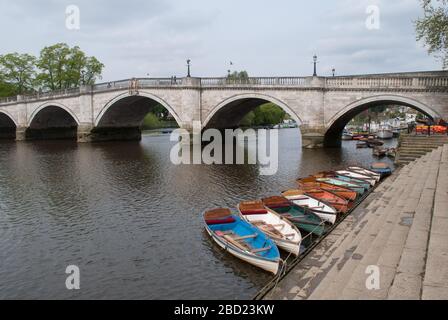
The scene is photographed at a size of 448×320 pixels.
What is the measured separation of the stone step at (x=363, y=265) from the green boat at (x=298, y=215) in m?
1.99

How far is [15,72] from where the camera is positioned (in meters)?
69.6

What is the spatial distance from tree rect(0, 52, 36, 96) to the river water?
49.3 metres

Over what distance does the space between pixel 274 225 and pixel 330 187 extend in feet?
20.4

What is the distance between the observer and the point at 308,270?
363 inches

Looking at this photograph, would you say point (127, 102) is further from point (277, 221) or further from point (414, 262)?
point (414, 262)

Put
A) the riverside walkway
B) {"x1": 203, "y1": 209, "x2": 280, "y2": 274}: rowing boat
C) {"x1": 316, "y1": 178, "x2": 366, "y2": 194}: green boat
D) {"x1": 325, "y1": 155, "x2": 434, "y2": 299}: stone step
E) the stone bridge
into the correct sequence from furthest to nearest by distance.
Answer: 1. the stone bridge
2. {"x1": 316, "y1": 178, "x2": 366, "y2": 194}: green boat
3. {"x1": 203, "y1": 209, "x2": 280, "y2": 274}: rowing boat
4. {"x1": 325, "y1": 155, "x2": 434, "y2": 299}: stone step
5. the riverside walkway

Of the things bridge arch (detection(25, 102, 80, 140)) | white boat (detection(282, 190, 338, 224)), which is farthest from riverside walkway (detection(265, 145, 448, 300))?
bridge arch (detection(25, 102, 80, 140))

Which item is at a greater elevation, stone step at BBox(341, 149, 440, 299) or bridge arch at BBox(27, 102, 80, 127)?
bridge arch at BBox(27, 102, 80, 127)

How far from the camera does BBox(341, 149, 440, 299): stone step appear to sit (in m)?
6.58

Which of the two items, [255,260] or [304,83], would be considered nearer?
[255,260]

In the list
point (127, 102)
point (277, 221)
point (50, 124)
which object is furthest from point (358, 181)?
point (50, 124)

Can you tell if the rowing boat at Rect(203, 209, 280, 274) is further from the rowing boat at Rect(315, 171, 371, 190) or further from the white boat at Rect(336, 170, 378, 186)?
the white boat at Rect(336, 170, 378, 186)

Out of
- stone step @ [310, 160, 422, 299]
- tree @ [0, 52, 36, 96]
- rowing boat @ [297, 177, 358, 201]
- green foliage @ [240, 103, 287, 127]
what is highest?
tree @ [0, 52, 36, 96]

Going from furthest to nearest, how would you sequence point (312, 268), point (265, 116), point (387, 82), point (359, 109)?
point (265, 116), point (359, 109), point (387, 82), point (312, 268)
